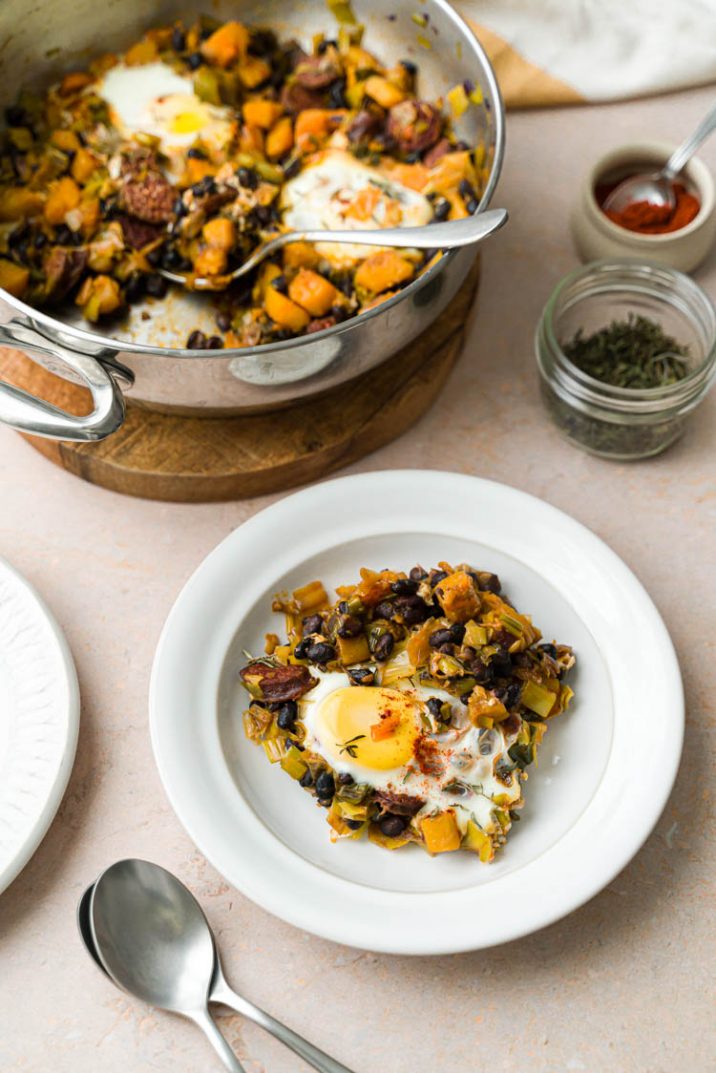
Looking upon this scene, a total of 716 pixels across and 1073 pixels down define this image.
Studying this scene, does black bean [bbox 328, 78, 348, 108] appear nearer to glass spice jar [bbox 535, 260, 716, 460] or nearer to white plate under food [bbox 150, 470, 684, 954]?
glass spice jar [bbox 535, 260, 716, 460]

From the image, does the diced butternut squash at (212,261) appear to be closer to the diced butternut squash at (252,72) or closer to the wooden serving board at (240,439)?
the wooden serving board at (240,439)

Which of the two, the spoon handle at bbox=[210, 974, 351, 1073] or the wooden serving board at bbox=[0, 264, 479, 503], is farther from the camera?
the wooden serving board at bbox=[0, 264, 479, 503]

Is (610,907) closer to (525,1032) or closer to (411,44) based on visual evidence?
(525,1032)

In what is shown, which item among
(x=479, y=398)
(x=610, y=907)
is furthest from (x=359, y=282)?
(x=610, y=907)

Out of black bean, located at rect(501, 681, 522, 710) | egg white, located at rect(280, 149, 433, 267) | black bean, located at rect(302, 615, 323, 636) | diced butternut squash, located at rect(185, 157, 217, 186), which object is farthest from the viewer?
diced butternut squash, located at rect(185, 157, 217, 186)

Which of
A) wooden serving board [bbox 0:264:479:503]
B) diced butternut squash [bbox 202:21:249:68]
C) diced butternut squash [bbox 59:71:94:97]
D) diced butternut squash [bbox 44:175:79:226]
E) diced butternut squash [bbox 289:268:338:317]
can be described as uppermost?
diced butternut squash [bbox 202:21:249:68]

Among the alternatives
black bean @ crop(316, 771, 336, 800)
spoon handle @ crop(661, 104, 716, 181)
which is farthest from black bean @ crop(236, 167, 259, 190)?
black bean @ crop(316, 771, 336, 800)

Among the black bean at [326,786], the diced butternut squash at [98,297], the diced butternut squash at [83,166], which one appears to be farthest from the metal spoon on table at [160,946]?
the diced butternut squash at [83,166]
